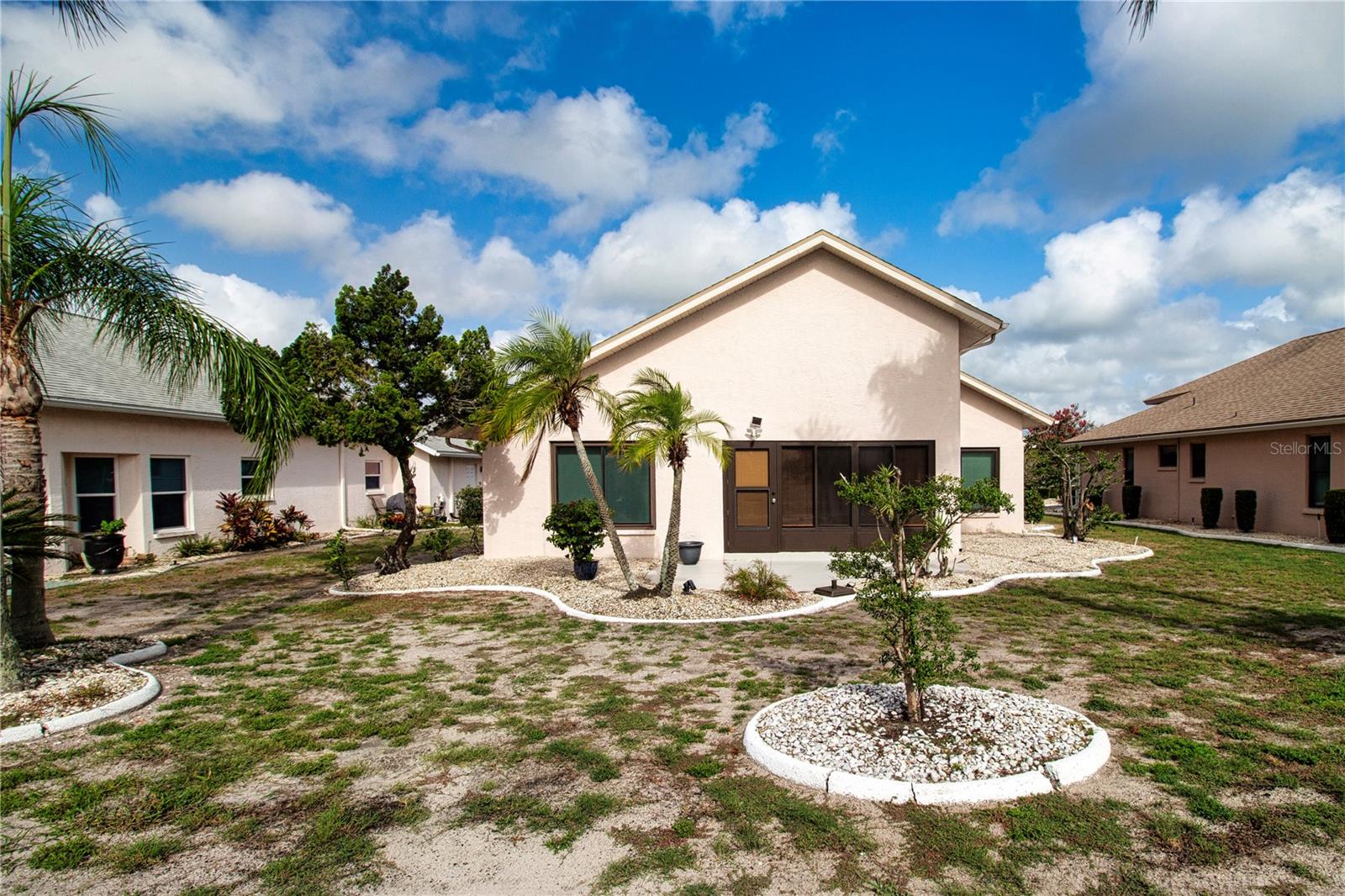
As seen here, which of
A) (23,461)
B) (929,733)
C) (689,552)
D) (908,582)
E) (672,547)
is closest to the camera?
(929,733)

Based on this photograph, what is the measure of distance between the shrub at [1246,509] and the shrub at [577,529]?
59.5 feet

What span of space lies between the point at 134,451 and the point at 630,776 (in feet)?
51.2

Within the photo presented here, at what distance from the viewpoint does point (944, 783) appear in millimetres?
3787

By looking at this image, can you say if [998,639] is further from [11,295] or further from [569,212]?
[569,212]

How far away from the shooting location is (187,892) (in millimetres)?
3041

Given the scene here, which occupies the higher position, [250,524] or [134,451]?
[134,451]

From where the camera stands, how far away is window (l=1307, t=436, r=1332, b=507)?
51.8 feet

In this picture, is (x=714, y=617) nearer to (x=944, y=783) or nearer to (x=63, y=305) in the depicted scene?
(x=944, y=783)

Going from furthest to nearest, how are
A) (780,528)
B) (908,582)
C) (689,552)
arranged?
(780,528)
(689,552)
(908,582)

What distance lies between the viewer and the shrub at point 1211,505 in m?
18.5

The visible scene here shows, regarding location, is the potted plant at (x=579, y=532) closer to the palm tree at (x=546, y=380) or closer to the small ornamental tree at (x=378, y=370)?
the palm tree at (x=546, y=380)

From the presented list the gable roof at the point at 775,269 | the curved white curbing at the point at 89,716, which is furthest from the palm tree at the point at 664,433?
the curved white curbing at the point at 89,716

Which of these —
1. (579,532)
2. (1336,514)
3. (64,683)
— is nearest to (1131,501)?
(1336,514)

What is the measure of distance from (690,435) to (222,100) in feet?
26.4
